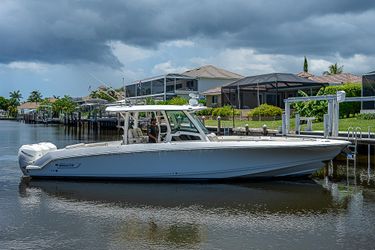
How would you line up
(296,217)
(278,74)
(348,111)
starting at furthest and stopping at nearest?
(278,74) → (348,111) → (296,217)

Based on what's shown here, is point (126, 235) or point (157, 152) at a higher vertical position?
point (157, 152)

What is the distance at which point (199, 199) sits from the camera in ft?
43.5

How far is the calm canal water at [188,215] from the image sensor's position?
Result: 9.40 m

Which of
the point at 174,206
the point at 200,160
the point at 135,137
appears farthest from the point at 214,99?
the point at 174,206

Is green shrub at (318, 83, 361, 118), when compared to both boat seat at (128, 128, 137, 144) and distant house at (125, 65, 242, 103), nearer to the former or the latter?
boat seat at (128, 128, 137, 144)

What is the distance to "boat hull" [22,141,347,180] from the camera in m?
15.0

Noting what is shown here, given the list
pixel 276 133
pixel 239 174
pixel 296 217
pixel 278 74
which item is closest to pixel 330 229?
pixel 296 217

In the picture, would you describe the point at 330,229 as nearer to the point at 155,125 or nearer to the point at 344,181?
the point at 344,181

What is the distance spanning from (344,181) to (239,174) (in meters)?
3.47

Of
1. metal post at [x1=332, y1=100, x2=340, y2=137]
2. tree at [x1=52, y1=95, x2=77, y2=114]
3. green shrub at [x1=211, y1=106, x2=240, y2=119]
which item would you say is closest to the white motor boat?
metal post at [x1=332, y1=100, x2=340, y2=137]

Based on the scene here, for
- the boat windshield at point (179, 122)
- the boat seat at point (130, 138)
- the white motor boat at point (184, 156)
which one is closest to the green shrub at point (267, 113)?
the white motor boat at point (184, 156)

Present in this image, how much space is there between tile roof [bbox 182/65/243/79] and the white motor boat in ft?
184

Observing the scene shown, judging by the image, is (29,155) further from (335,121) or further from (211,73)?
(211,73)

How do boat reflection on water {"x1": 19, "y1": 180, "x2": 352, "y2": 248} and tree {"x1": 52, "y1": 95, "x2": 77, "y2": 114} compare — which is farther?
tree {"x1": 52, "y1": 95, "x2": 77, "y2": 114}
